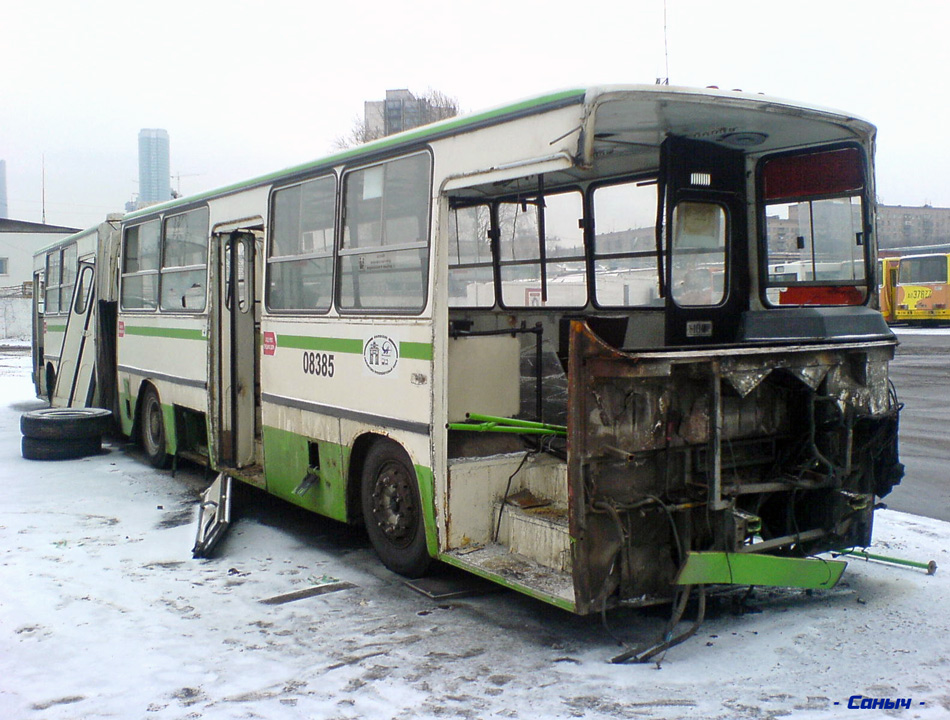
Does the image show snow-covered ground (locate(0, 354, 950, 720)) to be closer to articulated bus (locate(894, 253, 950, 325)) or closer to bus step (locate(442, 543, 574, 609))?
bus step (locate(442, 543, 574, 609))

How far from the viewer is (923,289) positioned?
36.2m

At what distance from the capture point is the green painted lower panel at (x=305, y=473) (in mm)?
6246

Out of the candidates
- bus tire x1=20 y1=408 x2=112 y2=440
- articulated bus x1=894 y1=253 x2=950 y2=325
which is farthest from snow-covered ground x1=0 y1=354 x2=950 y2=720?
articulated bus x1=894 y1=253 x2=950 y2=325

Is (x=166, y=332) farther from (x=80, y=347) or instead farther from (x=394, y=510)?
(x=394, y=510)

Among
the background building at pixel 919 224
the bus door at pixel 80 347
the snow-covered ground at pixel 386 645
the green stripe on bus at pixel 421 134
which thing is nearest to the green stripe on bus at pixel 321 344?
the green stripe on bus at pixel 421 134

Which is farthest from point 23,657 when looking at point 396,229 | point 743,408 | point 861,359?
point 861,359

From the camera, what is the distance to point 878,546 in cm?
611

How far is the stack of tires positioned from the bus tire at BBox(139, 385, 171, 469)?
20.8 inches

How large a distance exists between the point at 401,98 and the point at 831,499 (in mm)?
44733

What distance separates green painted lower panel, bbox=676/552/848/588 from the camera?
14.1ft

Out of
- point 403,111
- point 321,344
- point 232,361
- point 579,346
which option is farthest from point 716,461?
point 403,111

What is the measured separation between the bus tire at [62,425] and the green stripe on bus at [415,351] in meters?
5.89

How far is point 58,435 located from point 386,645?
21.5 feet

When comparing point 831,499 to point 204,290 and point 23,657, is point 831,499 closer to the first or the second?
point 23,657
